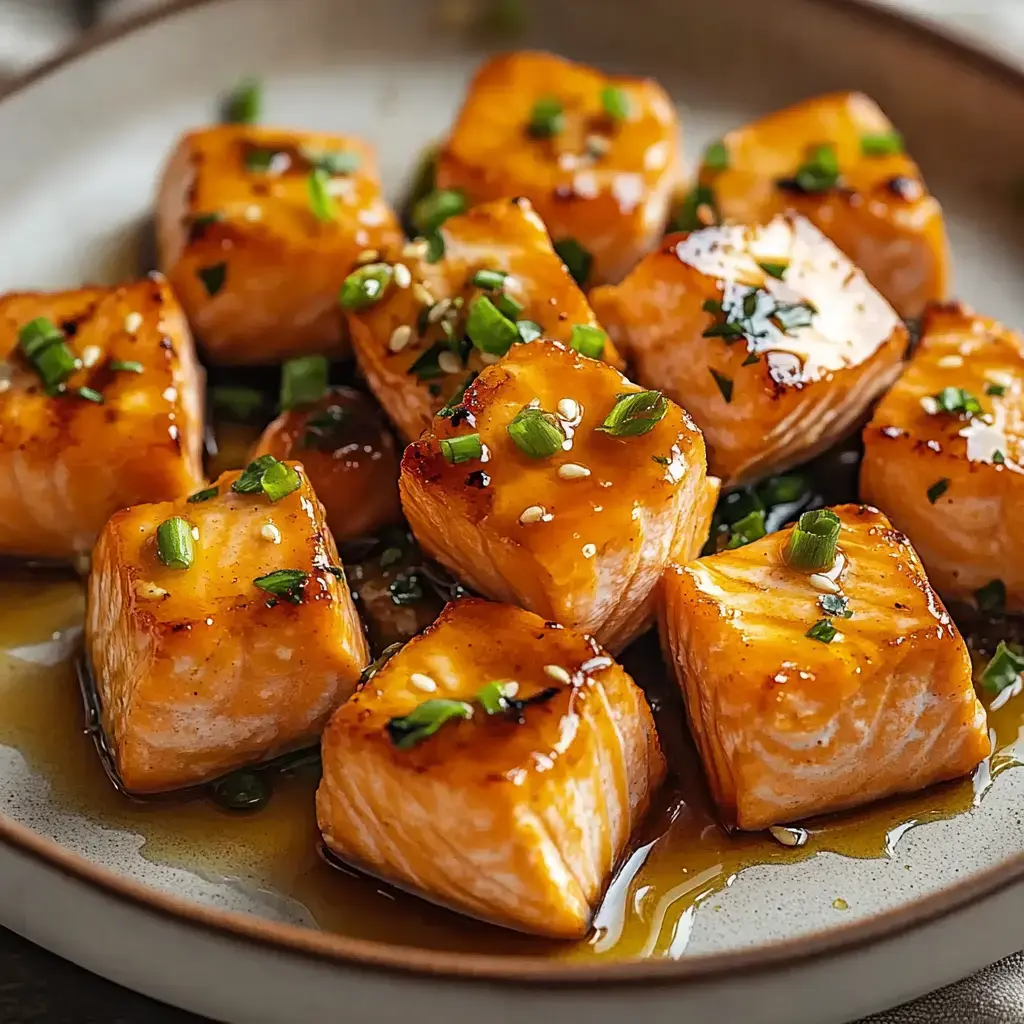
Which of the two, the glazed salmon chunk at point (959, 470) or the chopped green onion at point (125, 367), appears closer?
the glazed salmon chunk at point (959, 470)

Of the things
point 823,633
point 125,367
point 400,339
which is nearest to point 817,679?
point 823,633

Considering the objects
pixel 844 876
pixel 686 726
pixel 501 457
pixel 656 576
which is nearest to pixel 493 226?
pixel 501 457

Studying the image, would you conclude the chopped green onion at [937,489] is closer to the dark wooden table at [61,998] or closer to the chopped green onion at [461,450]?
the chopped green onion at [461,450]

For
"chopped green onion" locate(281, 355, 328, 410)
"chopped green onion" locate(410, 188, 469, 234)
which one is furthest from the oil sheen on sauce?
"chopped green onion" locate(410, 188, 469, 234)

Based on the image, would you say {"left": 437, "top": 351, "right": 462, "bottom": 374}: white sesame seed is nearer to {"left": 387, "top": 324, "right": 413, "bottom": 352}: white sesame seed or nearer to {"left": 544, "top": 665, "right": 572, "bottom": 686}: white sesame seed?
{"left": 387, "top": 324, "right": 413, "bottom": 352}: white sesame seed

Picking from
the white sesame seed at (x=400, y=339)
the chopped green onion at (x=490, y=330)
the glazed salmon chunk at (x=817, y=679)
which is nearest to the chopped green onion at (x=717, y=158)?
the chopped green onion at (x=490, y=330)

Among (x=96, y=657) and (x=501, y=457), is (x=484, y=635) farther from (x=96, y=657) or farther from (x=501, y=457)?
(x=96, y=657)
